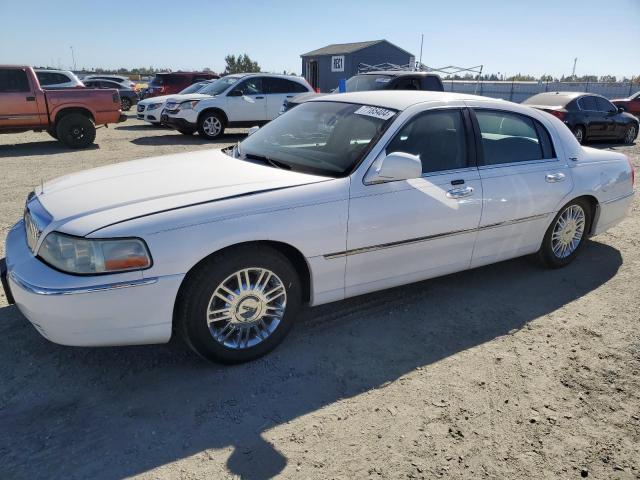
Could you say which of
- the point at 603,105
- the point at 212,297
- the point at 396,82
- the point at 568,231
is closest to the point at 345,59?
the point at 603,105

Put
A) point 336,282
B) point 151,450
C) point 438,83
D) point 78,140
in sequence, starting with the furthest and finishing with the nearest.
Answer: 1. point 438,83
2. point 78,140
3. point 336,282
4. point 151,450

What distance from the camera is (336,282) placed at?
331 cm

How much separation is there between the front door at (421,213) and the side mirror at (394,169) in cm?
6

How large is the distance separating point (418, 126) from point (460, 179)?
0.50 metres

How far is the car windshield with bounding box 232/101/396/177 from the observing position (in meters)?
3.42

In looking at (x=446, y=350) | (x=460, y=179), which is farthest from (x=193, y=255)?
(x=460, y=179)

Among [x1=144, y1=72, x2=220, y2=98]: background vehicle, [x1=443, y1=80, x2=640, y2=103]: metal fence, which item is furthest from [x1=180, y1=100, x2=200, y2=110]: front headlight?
[x1=443, y1=80, x2=640, y2=103]: metal fence

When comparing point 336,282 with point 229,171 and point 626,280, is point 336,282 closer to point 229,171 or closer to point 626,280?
point 229,171

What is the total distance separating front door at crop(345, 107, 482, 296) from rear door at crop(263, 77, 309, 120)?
34.8ft

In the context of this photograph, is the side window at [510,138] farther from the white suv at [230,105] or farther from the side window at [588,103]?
the side window at [588,103]

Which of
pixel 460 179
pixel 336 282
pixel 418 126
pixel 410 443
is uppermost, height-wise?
pixel 418 126

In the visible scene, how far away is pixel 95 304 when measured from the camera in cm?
258

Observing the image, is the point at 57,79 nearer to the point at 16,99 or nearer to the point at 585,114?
the point at 16,99

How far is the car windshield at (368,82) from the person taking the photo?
40.4ft
